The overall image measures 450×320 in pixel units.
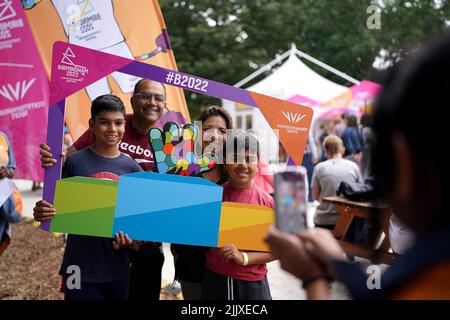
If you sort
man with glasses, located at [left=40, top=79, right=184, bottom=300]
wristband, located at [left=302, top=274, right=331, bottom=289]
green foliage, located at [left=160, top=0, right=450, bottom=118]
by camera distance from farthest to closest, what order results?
1. green foliage, located at [left=160, top=0, right=450, bottom=118]
2. man with glasses, located at [left=40, top=79, right=184, bottom=300]
3. wristband, located at [left=302, top=274, right=331, bottom=289]

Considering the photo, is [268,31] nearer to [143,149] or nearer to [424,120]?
[143,149]

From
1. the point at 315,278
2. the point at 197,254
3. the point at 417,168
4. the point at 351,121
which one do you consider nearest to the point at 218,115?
the point at 197,254

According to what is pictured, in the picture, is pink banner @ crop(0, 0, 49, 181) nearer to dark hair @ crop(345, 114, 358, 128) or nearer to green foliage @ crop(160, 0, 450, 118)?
dark hair @ crop(345, 114, 358, 128)

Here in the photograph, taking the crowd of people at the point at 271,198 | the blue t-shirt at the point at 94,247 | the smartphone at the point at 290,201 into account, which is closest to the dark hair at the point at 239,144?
the crowd of people at the point at 271,198

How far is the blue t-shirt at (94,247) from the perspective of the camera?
2.25 m

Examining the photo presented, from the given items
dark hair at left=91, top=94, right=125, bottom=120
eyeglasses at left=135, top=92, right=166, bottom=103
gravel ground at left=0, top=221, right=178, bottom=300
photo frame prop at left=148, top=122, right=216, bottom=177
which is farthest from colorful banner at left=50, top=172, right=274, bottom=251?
gravel ground at left=0, top=221, right=178, bottom=300

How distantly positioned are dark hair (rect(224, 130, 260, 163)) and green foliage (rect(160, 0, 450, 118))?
1732cm

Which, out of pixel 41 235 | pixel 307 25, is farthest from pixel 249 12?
pixel 41 235

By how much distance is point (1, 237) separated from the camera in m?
3.28

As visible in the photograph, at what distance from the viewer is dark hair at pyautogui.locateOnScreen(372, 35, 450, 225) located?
29.3 inches

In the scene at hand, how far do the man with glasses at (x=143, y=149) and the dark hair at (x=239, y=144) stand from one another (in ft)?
1.58

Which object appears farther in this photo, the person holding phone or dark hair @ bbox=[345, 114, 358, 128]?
dark hair @ bbox=[345, 114, 358, 128]

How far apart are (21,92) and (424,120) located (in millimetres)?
3897

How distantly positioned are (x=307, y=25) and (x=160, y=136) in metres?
21.8
